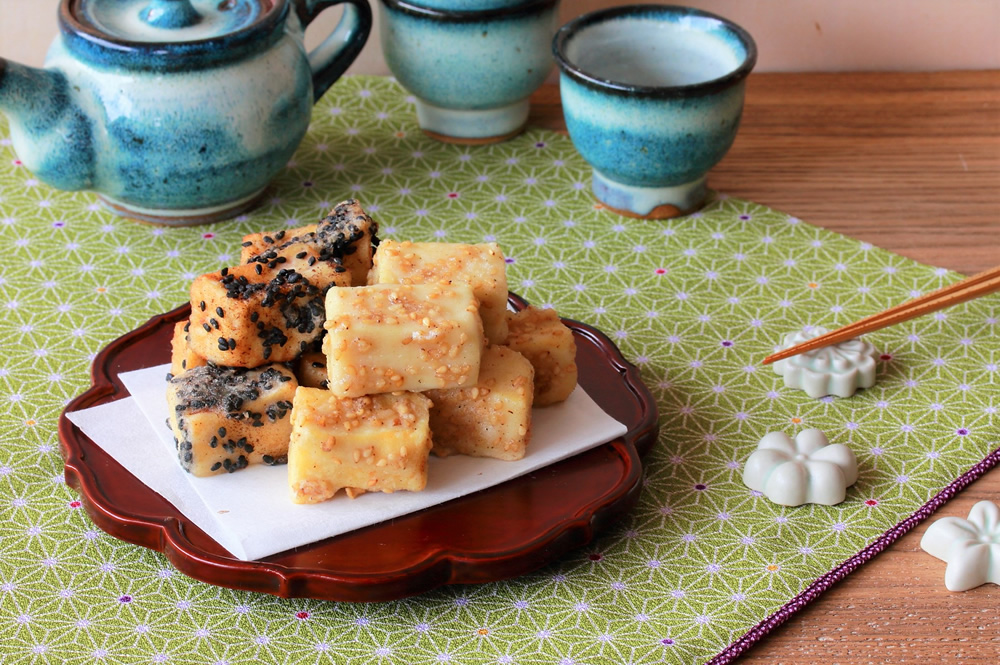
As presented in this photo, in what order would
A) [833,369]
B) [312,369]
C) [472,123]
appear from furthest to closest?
1. [472,123]
2. [833,369]
3. [312,369]

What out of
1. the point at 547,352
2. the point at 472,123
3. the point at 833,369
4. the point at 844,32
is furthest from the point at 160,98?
Answer: the point at 844,32

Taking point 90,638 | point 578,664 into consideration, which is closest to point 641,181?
point 578,664

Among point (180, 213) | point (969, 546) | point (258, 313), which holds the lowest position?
point (180, 213)

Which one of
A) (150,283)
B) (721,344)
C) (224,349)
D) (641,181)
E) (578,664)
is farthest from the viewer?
(641,181)

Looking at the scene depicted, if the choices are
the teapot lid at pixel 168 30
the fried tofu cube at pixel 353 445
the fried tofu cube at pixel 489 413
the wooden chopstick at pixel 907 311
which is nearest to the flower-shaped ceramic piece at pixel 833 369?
the wooden chopstick at pixel 907 311

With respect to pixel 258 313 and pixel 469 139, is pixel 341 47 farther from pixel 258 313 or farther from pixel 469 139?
pixel 258 313

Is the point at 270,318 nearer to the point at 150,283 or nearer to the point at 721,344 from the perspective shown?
the point at 150,283

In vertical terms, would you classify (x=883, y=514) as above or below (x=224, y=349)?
below

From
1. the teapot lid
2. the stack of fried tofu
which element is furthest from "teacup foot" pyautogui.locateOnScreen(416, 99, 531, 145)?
the stack of fried tofu
